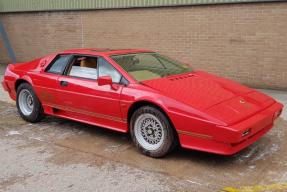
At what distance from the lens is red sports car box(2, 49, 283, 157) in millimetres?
4340

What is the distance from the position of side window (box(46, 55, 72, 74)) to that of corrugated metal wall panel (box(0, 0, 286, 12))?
4.77 m

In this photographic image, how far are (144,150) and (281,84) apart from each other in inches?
205

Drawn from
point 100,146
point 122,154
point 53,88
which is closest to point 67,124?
point 53,88

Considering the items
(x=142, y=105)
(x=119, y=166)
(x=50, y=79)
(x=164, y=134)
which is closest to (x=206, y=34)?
(x=50, y=79)

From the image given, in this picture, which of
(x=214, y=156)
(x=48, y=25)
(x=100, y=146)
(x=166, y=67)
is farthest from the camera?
(x=48, y=25)

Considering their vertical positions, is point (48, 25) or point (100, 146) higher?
point (48, 25)

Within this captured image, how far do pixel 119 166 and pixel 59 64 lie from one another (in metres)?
2.25

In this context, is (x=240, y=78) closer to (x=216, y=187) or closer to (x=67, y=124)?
(x=67, y=124)

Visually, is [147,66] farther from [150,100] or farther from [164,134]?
[164,134]

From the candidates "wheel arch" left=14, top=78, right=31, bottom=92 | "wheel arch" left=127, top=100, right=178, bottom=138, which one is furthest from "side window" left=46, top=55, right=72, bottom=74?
"wheel arch" left=127, top=100, right=178, bottom=138

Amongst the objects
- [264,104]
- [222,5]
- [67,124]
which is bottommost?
[67,124]

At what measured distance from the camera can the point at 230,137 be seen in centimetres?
412

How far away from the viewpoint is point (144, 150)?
16.0ft

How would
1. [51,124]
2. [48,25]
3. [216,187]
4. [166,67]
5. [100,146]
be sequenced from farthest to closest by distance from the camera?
[48,25]
[51,124]
[166,67]
[100,146]
[216,187]
